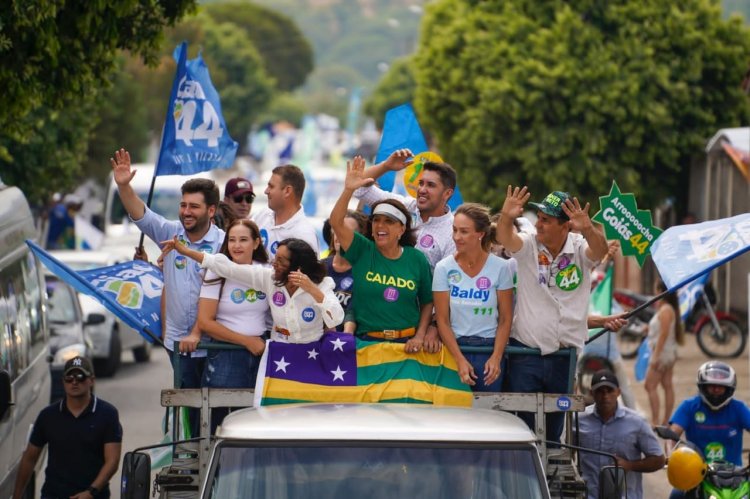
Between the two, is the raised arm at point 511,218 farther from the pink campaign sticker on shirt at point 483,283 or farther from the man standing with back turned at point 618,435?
the man standing with back turned at point 618,435

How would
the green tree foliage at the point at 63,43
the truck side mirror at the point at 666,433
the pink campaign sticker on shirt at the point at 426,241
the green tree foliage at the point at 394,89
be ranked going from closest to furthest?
the pink campaign sticker on shirt at the point at 426,241 → the truck side mirror at the point at 666,433 → the green tree foliage at the point at 63,43 → the green tree foliage at the point at 394,89

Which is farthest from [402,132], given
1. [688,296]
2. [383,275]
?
[688,296]

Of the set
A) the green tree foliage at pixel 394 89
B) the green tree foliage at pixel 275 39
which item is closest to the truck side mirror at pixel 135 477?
the green tree foliage at pixel 394 89

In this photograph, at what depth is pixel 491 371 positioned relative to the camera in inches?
334

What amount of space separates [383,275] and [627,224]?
186 centimetres

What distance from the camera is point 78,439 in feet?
32.6

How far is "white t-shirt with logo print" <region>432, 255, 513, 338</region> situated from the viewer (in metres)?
8.68

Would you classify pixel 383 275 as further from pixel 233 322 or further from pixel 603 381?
pixel 603 381

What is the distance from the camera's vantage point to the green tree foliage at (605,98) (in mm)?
29422

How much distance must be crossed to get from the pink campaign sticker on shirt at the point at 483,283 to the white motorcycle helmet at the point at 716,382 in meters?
2.78

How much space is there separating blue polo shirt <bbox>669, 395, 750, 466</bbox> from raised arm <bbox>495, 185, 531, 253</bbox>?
3.13 m

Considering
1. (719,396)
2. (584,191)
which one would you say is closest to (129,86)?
(584,191)

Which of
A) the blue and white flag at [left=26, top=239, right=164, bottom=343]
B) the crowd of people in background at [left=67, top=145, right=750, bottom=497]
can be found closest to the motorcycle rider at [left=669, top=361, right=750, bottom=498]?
the crowd of people in background at [left=67, top=145, right=750, bottom=497]

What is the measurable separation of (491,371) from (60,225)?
26960 mm
